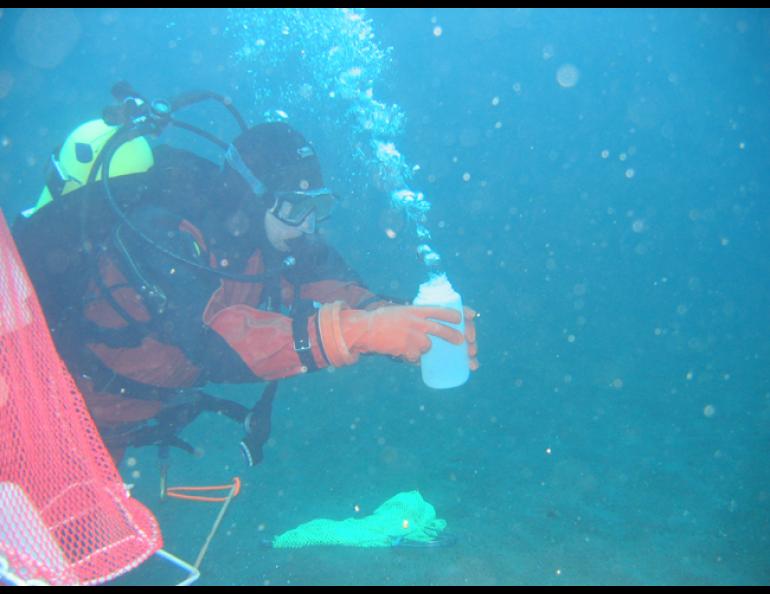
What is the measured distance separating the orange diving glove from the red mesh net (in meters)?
1.32

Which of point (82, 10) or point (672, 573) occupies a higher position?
point (82, 10)

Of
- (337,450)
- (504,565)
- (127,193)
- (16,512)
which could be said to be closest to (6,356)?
(16,512)

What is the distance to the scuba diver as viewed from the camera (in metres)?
2.51

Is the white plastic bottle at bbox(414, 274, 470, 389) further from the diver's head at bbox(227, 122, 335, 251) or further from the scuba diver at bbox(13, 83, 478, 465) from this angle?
the diver's head at bbox(227, 122, 335, 251)

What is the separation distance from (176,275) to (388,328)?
1212 millimetres

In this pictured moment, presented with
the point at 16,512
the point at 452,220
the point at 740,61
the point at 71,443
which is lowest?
the point at 16,512

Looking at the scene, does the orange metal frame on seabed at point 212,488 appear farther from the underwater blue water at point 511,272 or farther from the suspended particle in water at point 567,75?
the suspended particle in water at point 567,75

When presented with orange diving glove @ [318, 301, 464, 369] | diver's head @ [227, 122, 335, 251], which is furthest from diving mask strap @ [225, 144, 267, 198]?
orange diving glove @ [318, 301, 464, 369]

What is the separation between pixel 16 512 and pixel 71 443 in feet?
0.92

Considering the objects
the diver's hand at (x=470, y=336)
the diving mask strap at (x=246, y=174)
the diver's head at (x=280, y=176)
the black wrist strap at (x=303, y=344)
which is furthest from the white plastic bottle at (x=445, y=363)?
the diving mask strap at (x=246, y=174)

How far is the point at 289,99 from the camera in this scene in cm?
3494

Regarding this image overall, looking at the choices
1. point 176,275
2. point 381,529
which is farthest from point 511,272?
point 176,275

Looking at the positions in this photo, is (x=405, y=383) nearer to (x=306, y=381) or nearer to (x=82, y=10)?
(x=306, y=381)

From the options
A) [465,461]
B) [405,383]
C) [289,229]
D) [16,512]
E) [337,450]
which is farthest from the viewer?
[405,383]
